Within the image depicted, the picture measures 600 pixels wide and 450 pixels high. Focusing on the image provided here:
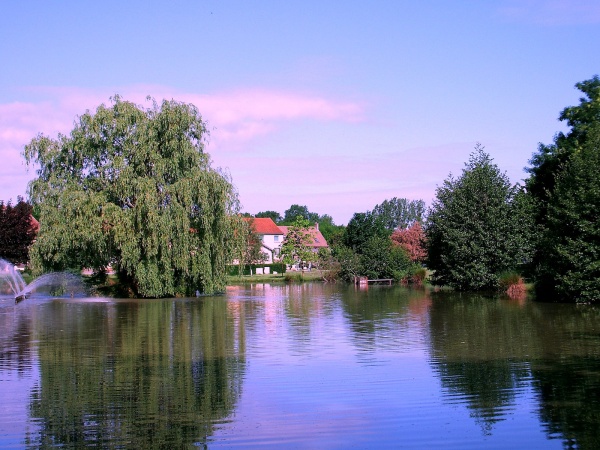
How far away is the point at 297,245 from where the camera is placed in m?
88.4

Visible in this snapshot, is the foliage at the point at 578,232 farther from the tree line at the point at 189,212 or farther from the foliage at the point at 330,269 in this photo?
the foliage at the point at 330,269

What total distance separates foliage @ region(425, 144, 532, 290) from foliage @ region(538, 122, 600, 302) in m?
7.38

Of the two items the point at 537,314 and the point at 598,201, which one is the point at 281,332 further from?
the point at 598,201

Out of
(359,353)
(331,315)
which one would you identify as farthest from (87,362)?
(331,315)

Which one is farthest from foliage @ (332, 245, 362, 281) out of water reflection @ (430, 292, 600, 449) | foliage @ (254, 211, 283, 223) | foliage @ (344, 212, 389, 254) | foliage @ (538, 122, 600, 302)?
foliage @ (254, 211, 283, 223)

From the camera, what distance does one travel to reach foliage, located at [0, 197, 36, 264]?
58.2 meters

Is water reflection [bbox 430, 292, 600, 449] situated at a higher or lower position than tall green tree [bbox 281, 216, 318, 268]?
lower

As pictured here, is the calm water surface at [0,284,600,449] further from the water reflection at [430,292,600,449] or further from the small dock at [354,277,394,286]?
the small dock at [354,277,394,286]

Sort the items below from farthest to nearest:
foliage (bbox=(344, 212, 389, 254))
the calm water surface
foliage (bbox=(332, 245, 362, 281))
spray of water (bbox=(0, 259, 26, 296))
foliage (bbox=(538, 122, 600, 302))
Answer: foliage (bbox=(344, 212, 389, 254)), foliage (bbox=(332, 245, 362, 281)), spray of water (bbox=(0, 259, 26, 296)), foliage (bbox=(538, 122, 600, 302)), the calm water surface

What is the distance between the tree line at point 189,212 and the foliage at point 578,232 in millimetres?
59

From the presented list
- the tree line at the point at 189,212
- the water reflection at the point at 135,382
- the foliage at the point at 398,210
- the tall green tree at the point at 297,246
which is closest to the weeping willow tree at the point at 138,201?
the tree line at the point at 189,212

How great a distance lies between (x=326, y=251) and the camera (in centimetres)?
8175

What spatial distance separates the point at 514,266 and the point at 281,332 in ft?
84.6

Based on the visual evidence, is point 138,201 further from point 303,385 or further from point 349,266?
point 349,266
